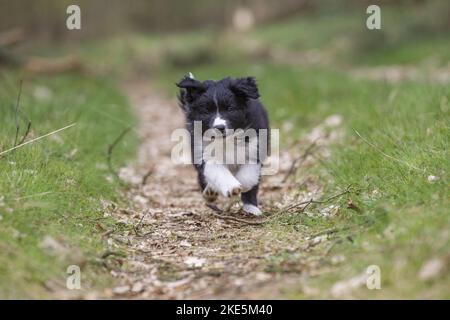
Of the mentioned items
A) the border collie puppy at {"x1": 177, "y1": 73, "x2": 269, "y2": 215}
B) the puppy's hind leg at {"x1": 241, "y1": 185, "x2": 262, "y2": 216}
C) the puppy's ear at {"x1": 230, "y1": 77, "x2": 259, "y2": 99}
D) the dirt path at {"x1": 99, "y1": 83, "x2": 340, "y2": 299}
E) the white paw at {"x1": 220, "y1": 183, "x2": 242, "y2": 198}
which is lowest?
the dirt path at {"x1": 99, "y1": 83, "x2": 340, "y2": 299}

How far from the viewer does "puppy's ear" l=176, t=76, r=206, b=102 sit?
5.43 meters

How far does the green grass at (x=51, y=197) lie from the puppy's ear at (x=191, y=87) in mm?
1077

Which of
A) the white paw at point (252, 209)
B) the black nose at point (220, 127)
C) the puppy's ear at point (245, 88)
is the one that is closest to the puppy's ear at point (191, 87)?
the puppy's ear at point (245, 88)

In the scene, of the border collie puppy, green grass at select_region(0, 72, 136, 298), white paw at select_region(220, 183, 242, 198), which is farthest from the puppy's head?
green grass at select_region(0, 72, 136, 298)

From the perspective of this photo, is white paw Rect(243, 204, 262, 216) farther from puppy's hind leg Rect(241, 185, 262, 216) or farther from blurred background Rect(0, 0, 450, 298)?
blurred background Rect(0, 0, 450, 298)

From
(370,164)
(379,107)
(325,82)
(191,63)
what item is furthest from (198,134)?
(191,63)

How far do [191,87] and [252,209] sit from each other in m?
1.17

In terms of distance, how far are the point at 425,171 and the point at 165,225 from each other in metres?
2.04

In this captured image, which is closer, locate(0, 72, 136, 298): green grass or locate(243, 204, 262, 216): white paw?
locate(0, 72, 136, 298): green grass

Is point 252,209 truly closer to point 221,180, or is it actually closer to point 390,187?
point 221,180

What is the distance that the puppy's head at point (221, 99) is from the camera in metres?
5.32

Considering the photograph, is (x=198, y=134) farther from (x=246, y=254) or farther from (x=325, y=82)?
(x=325, y=82)

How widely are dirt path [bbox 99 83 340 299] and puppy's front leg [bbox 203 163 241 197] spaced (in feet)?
0.80

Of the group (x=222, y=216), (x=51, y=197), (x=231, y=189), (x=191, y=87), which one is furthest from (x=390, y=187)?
(x=51, y=197)
